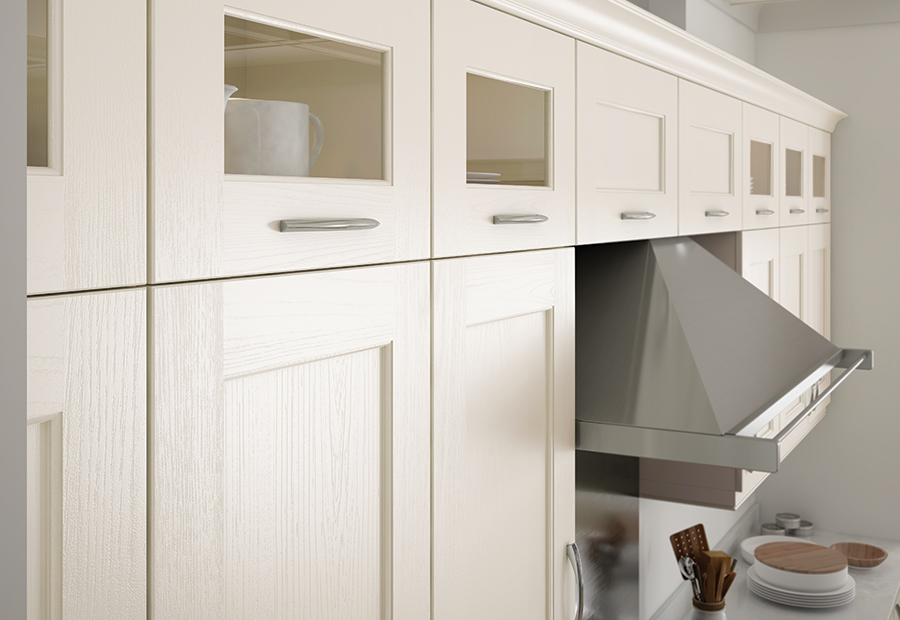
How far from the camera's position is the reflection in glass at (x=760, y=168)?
211 centimetres

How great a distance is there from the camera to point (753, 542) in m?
2.83

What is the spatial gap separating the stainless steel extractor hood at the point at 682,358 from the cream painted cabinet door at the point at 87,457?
85cm

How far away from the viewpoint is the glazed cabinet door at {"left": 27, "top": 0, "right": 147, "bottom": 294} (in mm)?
530

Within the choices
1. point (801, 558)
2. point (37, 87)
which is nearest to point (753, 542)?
point (801, 558)

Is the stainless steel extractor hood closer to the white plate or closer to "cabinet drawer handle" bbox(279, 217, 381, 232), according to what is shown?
"cabinet drawer handle" bbox(279, 217, 381, 232)

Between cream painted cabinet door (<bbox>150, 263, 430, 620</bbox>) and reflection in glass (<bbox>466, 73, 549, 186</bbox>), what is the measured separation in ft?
0.65

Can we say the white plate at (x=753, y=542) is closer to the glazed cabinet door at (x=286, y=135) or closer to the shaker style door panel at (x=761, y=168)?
the shaker style door panel at (x=761, y=168)

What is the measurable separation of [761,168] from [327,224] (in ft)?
5.70

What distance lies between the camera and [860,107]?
9.56ft

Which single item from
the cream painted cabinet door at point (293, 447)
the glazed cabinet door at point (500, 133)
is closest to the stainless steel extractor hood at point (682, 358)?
the glazed cabinet door at point (500, 133)

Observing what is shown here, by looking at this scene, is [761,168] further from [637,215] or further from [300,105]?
[300,105]

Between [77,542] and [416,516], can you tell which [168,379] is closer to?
[77,542]

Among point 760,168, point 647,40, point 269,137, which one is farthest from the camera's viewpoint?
point 760,168

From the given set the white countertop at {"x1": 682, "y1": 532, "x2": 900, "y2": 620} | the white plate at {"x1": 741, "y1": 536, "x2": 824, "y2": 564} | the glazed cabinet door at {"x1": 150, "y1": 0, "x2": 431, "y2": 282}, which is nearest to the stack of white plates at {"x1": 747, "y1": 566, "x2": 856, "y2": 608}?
the white countertop at {"x1": 682, "y1": 532, "x2": 900, "y2": 620}
